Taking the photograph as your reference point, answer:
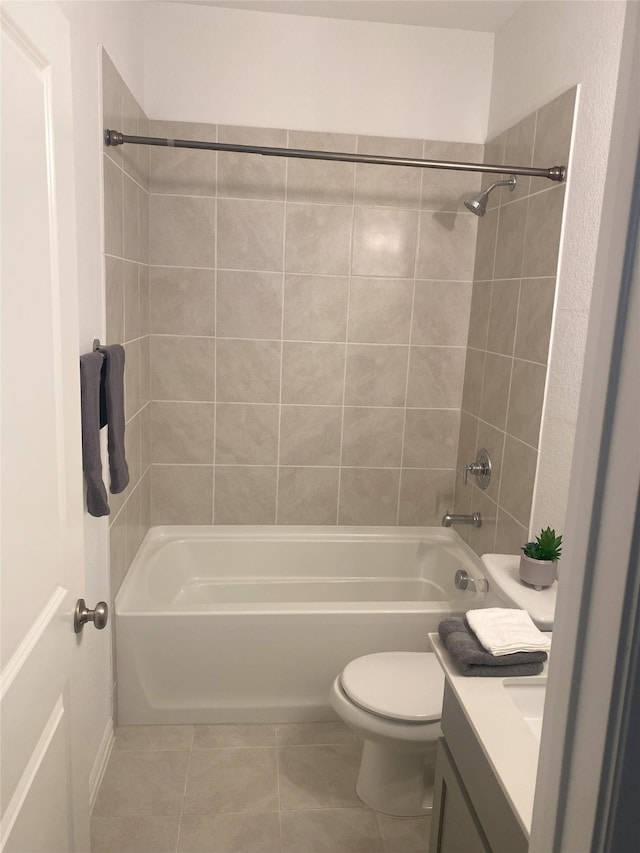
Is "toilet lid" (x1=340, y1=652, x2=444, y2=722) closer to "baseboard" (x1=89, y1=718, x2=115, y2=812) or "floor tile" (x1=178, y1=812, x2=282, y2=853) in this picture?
"floor tile" (x1=178, y1=812, x2=282, y2=853)

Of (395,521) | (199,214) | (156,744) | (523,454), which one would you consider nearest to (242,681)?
(156,744)

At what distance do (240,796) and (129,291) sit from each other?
182 cm

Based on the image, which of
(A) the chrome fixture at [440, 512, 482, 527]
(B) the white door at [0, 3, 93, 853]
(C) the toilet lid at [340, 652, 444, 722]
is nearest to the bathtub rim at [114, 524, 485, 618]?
(A) the chrome fixture at [440, 512, 482, 527]

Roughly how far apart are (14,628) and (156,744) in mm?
1682

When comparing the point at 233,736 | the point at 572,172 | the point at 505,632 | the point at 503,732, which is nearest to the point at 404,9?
the point at 572,172

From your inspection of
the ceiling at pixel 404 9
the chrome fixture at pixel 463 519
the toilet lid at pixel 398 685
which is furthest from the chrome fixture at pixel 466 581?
the ceiling at pixel 404 9

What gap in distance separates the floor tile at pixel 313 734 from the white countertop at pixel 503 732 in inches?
44.8

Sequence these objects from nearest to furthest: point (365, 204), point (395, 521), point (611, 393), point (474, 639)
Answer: point (611, 393)
point (474, 639)
point (365, 204)
point (395, 521)

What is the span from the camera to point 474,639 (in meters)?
1.51

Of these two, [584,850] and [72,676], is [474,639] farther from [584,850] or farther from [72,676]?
[584,850]

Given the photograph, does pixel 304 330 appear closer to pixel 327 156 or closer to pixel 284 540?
pixel 327 156

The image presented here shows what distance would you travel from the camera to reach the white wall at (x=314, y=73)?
2771mm

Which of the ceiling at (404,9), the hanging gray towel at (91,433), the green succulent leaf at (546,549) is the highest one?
the ceiling at (404,9)

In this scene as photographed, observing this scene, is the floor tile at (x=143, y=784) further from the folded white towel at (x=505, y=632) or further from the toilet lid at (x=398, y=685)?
the folded white towel at (x=505, y=632)
